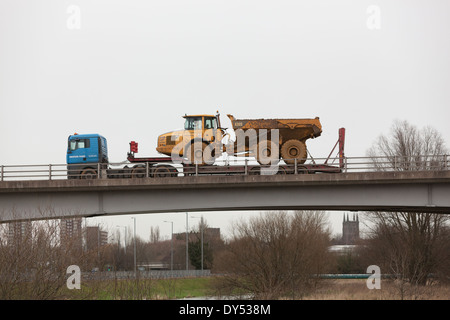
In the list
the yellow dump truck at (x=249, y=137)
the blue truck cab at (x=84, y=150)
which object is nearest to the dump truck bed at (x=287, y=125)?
the yellow dump truck at (x=249, y=137)

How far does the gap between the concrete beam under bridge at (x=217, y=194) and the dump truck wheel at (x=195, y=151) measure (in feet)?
6.56

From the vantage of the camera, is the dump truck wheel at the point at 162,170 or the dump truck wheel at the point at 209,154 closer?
the dump truck wheel at the point at 162,170

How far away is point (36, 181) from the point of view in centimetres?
2683

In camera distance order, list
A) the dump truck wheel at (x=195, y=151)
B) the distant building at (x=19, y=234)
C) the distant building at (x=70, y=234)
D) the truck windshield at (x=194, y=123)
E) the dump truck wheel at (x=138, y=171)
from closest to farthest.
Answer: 1. the distant building at (x=19, y=234)
2. the distant building at (x=70, y=234)
3. the dump truck wheel at (x=138, y=171)
4. the dump truck wheel at (x=195, y=151)
5. the truck windshield at (x=194, y=123)

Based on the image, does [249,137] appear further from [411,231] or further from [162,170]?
[411,231]

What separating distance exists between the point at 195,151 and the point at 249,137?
2.79 metres

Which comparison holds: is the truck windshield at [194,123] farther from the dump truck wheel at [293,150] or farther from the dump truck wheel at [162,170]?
the dump truck wheel at [293,150]

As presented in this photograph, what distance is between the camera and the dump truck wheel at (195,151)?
94.5ft

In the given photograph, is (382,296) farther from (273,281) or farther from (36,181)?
(36,181)

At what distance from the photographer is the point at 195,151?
29000mm

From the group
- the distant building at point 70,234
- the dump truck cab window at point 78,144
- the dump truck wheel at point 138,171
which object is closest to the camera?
the distant building at point 70,234

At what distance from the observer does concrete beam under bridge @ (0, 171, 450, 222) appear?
2650 centimetres

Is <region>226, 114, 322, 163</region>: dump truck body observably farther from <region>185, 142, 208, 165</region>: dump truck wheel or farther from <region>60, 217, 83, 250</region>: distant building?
<region>60, 217, 83, 250</region>: distant building
